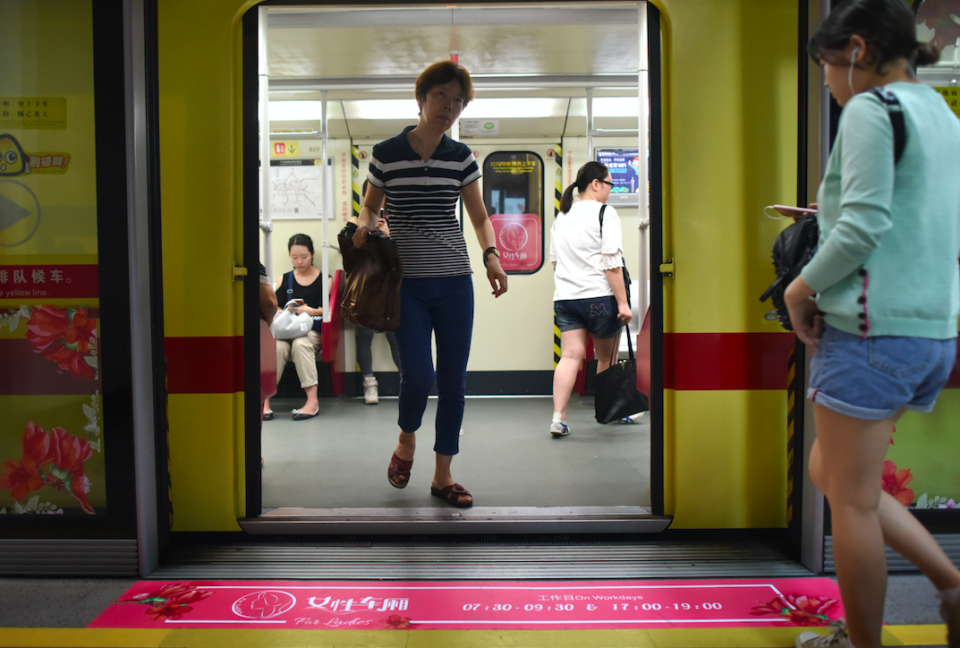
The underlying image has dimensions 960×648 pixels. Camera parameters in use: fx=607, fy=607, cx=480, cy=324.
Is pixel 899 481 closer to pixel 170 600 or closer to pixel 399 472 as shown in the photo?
pixel 399 472

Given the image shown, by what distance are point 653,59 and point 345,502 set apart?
222cm

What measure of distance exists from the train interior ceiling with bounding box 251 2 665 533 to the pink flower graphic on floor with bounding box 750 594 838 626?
21.0 inches

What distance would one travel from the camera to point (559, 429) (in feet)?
13.3

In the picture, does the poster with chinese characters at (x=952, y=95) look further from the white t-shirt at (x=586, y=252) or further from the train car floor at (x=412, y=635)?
the white t-shirt at (x=586, y=252)

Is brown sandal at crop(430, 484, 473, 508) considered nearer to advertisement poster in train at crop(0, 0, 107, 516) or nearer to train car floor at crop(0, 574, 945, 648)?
train car floor at crop(0, 574, 945, 648)

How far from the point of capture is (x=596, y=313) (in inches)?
154

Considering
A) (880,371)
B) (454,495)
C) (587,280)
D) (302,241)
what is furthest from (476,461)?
(302,241)

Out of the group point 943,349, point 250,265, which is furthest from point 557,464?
point 943,349

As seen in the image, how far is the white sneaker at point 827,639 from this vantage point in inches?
61.0

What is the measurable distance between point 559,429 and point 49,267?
2.95 meters

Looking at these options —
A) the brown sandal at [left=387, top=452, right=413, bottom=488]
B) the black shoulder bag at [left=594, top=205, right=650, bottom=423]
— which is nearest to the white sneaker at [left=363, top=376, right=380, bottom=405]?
the black shoulder bag at [left=594, top=205, right=650, bottom=423]

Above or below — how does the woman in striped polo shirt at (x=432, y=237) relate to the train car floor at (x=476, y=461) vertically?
above

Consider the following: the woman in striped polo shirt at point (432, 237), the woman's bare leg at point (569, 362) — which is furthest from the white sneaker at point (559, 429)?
the woman in striped polo shirt at point (432, 237)

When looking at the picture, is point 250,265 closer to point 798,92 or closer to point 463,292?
point 463,292
